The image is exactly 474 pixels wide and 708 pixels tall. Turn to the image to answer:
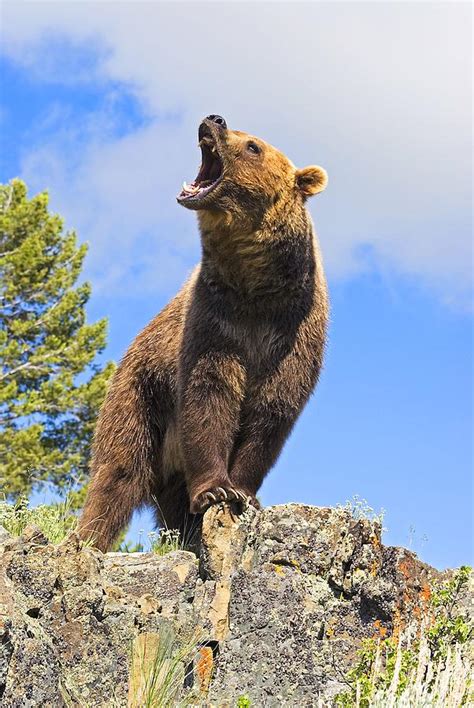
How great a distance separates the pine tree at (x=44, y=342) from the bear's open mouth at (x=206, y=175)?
1546 cm

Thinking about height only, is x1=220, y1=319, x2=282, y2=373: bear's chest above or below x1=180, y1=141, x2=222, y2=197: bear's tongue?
below

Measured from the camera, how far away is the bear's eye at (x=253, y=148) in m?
7.04

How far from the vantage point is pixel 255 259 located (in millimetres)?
6836

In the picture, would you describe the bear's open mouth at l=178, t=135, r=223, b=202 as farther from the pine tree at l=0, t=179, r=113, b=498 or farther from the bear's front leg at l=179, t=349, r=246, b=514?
the pine tree at l=0, t=179, r=113, b=498

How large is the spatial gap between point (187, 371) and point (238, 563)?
53.8 inches

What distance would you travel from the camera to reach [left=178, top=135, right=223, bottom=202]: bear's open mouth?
22.4 ft

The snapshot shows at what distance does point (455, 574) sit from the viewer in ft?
20.5

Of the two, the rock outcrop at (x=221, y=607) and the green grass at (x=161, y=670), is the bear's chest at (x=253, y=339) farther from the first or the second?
the green grass at (x=161, y=670)

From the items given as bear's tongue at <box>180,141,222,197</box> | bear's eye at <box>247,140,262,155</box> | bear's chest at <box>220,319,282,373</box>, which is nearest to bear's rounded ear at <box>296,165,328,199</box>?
bear's eye at <box>247,140,262,155</box>

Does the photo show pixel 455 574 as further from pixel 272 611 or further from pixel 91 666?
pixel 91 666

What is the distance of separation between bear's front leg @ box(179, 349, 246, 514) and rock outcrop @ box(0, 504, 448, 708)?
42 cm

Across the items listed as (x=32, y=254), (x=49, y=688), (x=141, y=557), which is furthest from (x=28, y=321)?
(x=49, y=688)

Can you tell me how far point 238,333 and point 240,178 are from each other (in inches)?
40.3

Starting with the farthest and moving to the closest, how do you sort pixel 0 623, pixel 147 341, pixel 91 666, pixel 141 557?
pixel 147 341 → pixel 141 557 → pixel 91 666 → pixel 0 623
